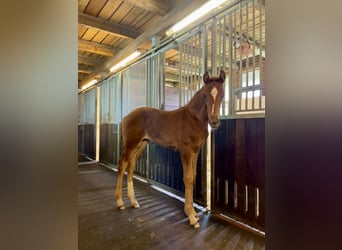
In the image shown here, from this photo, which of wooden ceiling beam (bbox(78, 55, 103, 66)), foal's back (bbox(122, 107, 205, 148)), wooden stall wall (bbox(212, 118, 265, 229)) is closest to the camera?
wooden stall wall (bbox(212, 118, 265, 229))

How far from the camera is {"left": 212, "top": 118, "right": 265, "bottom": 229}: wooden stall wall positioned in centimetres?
193

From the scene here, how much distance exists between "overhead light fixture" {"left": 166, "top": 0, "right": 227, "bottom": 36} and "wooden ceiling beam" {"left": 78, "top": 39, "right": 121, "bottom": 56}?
206 centimetres

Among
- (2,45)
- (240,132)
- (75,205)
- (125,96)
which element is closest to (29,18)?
(2,45)

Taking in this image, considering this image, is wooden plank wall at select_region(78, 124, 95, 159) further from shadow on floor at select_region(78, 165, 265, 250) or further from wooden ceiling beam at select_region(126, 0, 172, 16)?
wooden ceiling beam at select_region(126, 0, 172, 16)

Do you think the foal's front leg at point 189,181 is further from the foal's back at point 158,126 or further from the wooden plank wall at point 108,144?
the wooden plank wall at point 108,144

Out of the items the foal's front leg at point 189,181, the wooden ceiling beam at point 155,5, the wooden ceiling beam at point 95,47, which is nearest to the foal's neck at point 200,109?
the foal's front leg at point 189,181

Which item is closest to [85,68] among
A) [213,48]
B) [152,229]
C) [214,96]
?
[213,48]

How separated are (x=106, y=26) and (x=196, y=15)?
1.70 m

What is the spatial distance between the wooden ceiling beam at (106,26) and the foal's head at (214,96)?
2.23 metres

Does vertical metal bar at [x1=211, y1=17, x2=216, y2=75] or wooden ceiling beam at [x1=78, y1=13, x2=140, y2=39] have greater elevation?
wooden ceiling beam at [x1=78, y1=13, x2=140, y2=39]

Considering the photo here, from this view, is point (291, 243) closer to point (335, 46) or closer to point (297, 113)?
point (297, 113)

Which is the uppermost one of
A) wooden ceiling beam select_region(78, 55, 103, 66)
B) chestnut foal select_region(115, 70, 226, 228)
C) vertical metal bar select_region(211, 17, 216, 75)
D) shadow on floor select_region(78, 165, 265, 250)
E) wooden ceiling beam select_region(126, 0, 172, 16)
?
wooden ceiling beam select_region(78, 55, 103, 66)

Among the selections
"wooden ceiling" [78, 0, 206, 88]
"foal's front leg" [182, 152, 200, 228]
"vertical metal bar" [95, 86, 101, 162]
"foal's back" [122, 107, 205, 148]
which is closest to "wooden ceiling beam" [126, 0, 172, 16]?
"wooden ceiling" [78, 0, 206, 88]

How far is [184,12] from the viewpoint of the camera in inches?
102
